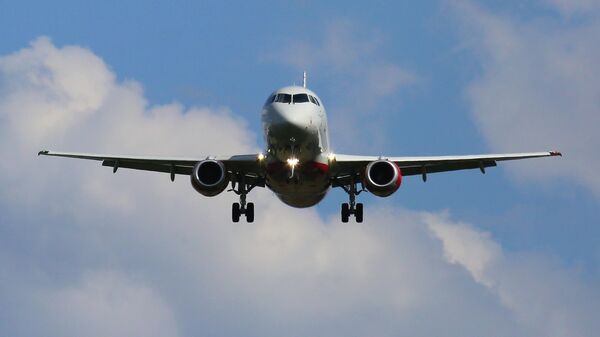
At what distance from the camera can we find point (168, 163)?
57.3m

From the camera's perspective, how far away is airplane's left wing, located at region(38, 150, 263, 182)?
53.9m

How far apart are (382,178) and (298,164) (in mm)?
3674

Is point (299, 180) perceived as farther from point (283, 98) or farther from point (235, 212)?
point (235, 212)

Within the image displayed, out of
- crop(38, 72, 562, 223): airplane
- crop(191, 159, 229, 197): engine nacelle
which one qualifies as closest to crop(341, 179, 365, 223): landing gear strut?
crop(38, 72, 562, 223): airplane

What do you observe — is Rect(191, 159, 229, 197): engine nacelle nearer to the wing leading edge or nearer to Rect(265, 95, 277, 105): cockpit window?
Rect(265, 95, 277, 105): cockpit window

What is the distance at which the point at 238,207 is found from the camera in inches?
2283

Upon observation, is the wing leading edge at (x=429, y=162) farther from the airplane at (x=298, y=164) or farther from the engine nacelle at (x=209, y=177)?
the engine nacelle at (x=209, y=177)

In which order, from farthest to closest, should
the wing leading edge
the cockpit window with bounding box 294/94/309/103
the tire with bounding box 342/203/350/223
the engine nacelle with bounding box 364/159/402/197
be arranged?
the tire with bounding box 342/203/350/223, the wing leading edge, the engine nacelle with bounding box 364/159/402/197, the cockpit window with bounding box 294/94/309/103

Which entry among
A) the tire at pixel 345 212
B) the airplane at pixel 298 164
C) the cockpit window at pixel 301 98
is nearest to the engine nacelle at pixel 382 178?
the airplane at pixel 298 164

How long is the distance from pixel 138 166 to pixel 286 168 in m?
10.7

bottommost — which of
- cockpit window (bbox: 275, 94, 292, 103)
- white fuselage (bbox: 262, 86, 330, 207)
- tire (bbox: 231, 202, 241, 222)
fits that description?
tire (bbox: 231, 202, 241, 222)

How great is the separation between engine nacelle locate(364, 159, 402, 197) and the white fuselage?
1.74 m

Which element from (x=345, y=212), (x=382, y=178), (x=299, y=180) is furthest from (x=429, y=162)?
(x=299, y=180)

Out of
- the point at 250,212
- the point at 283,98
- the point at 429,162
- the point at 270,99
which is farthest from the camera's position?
the point at 250,212
